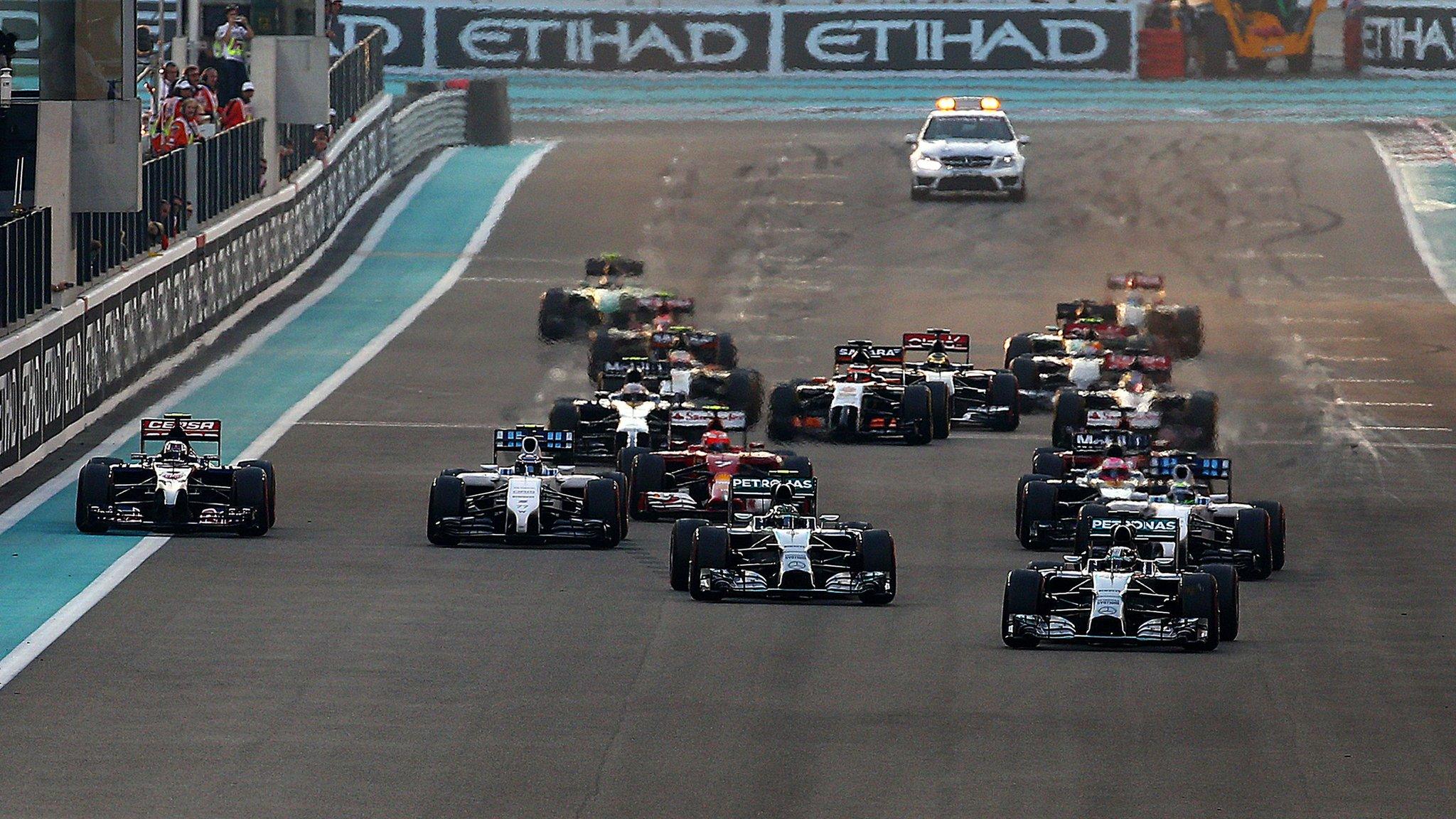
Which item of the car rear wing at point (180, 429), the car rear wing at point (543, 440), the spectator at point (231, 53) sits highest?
the spectator at point (231, 53)

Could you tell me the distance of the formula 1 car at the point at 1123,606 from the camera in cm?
1797

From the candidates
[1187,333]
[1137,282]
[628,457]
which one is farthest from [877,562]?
[1187,333]

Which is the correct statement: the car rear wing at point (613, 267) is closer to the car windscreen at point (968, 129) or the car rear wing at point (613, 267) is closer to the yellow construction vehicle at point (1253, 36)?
the car windscreen at point (968, 129)

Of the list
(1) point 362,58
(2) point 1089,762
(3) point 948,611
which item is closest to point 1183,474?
(3) point 948,611

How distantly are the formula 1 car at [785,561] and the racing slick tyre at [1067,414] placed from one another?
337 inches

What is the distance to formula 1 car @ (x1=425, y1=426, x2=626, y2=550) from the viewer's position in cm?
2158

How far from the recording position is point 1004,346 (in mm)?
36281

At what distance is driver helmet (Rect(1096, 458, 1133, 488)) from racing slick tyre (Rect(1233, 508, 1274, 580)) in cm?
142

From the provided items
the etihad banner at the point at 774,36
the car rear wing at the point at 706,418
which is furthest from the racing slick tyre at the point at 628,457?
the etihad banner at the point at 774,36

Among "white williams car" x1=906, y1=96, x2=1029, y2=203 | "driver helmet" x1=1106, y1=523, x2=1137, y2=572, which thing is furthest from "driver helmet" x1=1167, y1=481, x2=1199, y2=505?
"white williams car" x1=906, y1=96, x2=1029, y2=203

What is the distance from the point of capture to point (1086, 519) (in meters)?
20.5

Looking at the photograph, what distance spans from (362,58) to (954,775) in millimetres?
36961

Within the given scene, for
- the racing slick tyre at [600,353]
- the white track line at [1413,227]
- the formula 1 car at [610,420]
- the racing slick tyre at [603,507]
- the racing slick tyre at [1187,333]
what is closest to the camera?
the racing slick tyre at [603,507]

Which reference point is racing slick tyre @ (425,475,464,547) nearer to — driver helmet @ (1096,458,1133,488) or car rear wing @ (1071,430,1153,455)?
driver helmet @ (1096,458,1133,488)
